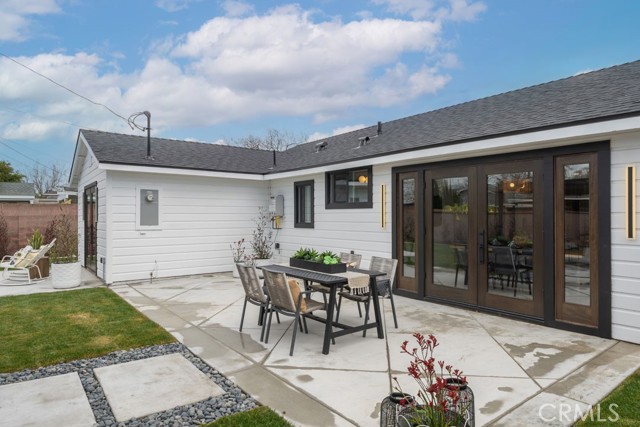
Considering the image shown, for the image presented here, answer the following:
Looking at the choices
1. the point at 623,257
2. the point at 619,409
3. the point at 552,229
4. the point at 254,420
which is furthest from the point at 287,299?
the point at 623,257

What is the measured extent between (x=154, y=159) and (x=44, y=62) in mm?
5122

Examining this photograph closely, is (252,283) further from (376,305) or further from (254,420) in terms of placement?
(254,420)

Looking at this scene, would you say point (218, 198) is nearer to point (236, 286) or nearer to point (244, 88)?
point (236, 286)

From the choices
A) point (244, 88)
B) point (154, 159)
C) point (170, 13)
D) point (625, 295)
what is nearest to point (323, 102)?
point (244, 88)

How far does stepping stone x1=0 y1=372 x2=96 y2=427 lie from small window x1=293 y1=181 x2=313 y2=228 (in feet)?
20.8

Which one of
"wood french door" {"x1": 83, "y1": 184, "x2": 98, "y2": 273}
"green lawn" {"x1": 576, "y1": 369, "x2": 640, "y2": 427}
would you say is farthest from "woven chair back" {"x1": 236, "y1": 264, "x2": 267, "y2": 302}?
"wood french door" {"x1": 83, "y1": 184, "x2": 98, "y2": 273}

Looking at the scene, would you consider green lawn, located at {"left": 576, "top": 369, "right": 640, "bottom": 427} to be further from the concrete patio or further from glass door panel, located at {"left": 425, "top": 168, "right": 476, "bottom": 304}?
glass door panel, located at {"left": 425, "top": 168, "right": 476, "bottom": 304}

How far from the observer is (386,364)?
3783 millimetres

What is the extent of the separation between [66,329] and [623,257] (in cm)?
658

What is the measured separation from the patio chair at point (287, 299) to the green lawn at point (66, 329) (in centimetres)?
126

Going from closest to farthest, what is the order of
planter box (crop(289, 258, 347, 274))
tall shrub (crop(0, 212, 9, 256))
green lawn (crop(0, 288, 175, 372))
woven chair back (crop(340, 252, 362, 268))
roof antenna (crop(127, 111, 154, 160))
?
1. green lawn (crop(0, 288, 175, 372))
2. planter box (crop(289, 258, 347, 274))
3. woven chair back (crop(340, 252, 362, 268))
4. roof antenna (crop(127, 111, 154, 160))
5. tall shrub (crop(0, 212, 9, 256))

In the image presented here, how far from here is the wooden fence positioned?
12.6 m

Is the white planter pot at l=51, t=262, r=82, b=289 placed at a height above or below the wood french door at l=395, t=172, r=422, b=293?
below

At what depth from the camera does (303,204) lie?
9688 millimetres
